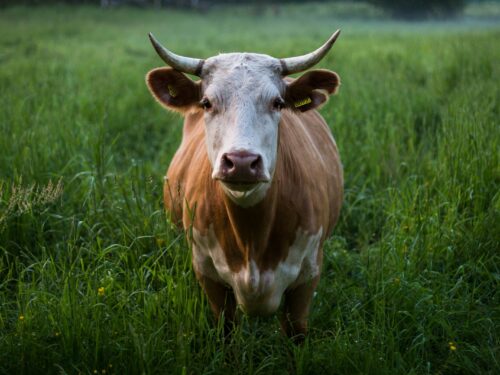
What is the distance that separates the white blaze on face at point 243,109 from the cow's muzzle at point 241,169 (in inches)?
0.8

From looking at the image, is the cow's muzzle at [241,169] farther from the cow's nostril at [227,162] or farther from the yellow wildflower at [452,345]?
the yellow wildflower at [452,345]

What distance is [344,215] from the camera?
4.60 metres

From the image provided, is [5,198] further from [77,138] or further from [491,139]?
[491,139]

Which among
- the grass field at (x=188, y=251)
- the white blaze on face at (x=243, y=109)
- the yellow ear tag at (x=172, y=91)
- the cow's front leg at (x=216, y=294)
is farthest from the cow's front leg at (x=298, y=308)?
the yellow ear tag at (x=172, y=91)

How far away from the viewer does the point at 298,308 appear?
122 inches

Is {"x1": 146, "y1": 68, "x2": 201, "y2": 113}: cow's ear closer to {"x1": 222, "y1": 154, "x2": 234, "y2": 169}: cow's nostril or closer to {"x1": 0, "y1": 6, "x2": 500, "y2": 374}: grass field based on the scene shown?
{"x1": 0, "y1": 6, "x2": 500, "y2": 374}: grass field

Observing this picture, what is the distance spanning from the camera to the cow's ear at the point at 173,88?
299 cm

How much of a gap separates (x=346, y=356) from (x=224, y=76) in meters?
1.35

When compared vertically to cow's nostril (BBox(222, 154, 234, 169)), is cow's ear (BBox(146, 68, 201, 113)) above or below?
above

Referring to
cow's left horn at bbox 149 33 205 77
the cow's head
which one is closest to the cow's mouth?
the cow's head

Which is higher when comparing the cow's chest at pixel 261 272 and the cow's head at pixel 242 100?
the cow's head at pixel 242 100

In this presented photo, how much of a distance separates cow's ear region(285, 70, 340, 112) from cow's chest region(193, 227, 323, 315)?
635 millimetres

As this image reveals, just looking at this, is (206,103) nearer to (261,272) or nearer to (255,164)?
(255,164)

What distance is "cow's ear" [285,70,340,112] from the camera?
2.97 meters
